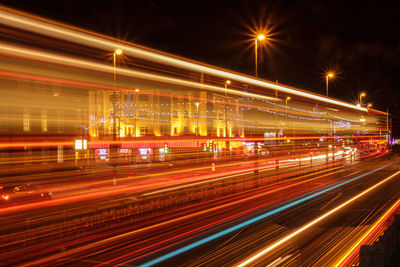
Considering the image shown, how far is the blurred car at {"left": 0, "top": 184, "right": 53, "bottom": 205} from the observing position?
805 centimetres

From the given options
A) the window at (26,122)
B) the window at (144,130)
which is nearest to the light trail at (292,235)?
the window at (26,122)

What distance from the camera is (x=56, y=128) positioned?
6.73 meters

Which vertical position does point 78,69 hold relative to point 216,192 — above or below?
above

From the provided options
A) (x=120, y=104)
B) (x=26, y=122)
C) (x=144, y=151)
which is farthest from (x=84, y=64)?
(x=144, y=151)

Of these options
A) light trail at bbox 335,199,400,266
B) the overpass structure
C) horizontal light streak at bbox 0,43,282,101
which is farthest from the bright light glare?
light trail at bbox 335,199,400,266

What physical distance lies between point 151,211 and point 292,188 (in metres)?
6.79

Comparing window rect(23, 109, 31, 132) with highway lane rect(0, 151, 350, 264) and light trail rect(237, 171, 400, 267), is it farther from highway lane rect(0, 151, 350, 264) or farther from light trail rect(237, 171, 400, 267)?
light trail rect(237, 171, 400, 267)

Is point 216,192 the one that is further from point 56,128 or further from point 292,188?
point 56,128

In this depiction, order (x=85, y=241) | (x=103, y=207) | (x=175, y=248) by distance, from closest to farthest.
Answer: (x=175, y=248) < (x=85, y=241) < (x=103, y=207)

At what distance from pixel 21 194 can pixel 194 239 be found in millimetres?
5044

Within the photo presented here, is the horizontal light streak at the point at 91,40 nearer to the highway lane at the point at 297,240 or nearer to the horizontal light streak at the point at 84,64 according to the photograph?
the horizontal light streak at the point at 84,64

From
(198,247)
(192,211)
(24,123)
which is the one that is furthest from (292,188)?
(24,123)

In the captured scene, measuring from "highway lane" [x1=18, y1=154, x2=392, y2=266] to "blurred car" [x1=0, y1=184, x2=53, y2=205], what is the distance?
2745 mm

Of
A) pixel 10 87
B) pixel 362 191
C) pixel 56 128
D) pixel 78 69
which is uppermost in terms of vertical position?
pixel 78 69
